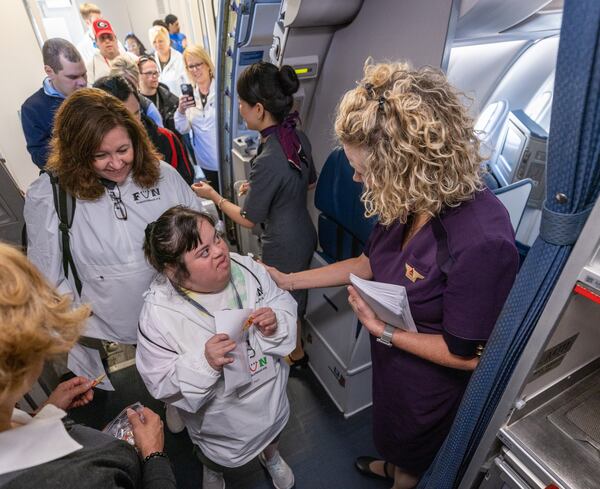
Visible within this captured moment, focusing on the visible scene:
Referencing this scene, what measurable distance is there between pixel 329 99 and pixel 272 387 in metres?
2.29

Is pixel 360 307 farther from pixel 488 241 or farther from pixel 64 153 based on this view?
pixel 64 153

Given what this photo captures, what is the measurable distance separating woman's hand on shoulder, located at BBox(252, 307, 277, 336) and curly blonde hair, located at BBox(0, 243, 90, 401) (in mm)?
833

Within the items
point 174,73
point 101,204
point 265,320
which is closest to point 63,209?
point 101,204

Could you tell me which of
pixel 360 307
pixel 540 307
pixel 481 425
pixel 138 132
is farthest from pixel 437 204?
pixel 138 132

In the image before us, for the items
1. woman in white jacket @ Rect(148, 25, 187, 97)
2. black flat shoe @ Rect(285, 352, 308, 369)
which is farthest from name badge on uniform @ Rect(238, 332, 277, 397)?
woman in white jacket @ Rect(148, 25, 187, 97)

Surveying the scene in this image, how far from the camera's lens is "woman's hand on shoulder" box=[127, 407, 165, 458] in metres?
1.20

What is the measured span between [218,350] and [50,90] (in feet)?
8.60

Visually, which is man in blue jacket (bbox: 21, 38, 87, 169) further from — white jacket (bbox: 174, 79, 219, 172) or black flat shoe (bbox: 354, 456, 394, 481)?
black flat shoe (bbox: 354, 456, 394, 481)

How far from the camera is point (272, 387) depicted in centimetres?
177

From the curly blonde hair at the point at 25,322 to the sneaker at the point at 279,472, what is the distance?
1772 millimetres

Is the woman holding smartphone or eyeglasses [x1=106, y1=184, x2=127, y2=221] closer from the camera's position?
eyeglasses [x1=106, y1=184, x2=127, y2=221]

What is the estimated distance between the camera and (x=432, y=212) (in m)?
1.21

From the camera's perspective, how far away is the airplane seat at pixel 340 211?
2.13 metres

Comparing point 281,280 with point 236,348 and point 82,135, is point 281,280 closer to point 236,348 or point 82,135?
point 236,348
